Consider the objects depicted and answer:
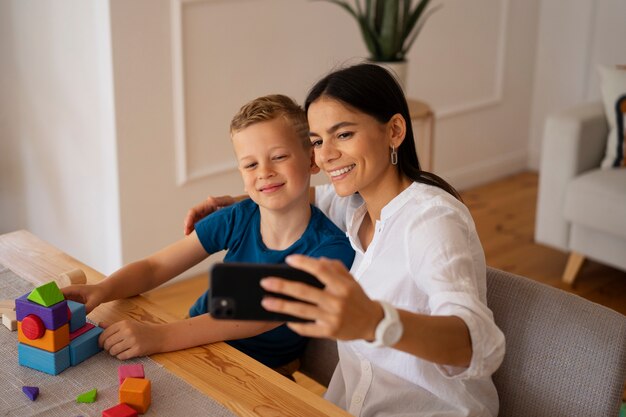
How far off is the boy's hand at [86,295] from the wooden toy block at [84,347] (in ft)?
0.39

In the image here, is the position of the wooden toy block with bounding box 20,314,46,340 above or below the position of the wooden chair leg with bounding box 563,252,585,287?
above

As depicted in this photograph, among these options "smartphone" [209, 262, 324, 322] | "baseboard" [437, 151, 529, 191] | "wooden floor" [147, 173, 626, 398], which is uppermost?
"smartphone" [209, 262, 324, 322]

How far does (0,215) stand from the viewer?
3.45m

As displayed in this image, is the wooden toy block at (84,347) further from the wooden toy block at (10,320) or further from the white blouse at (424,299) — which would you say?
the white blouse at (424,299)

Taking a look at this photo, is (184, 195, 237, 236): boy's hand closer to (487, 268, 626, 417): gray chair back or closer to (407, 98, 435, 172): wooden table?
(487, 268, 626, 417): gray chair back

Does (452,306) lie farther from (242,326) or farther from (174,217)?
(174,217)

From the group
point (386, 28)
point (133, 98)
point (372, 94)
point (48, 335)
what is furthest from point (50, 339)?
point (386, 28)

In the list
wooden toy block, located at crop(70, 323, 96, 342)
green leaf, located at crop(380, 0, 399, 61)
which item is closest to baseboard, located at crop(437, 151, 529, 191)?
green leaf, located at crop(380, 0, 399, 61)

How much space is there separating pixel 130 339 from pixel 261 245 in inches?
15.3

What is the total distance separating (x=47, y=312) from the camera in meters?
1.34

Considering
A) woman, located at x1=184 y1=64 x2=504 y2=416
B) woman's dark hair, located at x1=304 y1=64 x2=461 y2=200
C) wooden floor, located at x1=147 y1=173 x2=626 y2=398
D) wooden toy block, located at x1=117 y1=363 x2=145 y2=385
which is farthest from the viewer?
wooden floor, located at x1=147 y1=173 x2=626 y2=398

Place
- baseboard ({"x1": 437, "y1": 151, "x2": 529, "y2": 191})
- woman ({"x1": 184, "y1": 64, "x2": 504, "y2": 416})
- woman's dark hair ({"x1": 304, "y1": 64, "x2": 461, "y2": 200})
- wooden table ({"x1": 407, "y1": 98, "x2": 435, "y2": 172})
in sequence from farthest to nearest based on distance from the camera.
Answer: baseboard ({"x1": 437, "y1": 151, "x2": 529, "y2": 191}) → wooden table ({"x1": 407, "y1": 98, "x2": 435, "y2": 172}) → woman's dark hair ({"x1": 304, "y1": 64, "x2": 461, "y2": 200}) → woman ({"x1": 184, "y1": 64, "x2": 504, "y2": 416})

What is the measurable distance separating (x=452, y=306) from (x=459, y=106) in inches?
129

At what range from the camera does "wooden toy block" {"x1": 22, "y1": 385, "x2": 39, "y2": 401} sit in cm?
127
